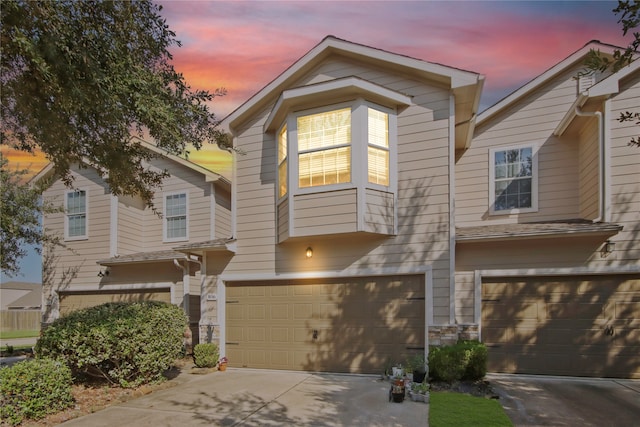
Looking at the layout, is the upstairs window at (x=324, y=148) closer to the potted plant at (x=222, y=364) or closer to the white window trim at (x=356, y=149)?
the white window trim at (x=356, y=149)

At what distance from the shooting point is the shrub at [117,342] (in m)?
7.38

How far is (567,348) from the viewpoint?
816cm

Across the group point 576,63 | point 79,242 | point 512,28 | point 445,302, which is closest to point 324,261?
point 445,302

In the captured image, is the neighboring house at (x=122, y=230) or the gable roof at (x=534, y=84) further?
the neighboring house at (x=122, y=230)

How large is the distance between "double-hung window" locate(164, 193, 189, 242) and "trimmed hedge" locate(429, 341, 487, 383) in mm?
9233

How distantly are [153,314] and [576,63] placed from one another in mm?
11540

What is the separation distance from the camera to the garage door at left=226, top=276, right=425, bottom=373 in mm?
8523

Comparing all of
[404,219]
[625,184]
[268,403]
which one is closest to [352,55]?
[404,219]

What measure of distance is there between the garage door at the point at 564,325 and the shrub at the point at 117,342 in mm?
6826

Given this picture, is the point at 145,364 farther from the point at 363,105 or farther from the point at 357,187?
the point at 363,105

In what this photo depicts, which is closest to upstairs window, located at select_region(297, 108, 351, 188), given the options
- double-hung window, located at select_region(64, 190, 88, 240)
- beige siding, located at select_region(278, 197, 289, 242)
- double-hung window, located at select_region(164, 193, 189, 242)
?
beige siding, located at select_region(278, 197, 289, 242)

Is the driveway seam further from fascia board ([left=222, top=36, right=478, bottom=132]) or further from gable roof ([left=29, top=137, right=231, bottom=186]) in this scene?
gable roof ([left=29, top=137, right=231, bottom=186])

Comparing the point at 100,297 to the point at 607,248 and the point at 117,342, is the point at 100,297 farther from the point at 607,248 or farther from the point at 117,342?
the point at 607,248

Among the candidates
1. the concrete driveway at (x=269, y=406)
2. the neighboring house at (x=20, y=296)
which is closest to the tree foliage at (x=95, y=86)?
the concrete driveway at (x=269, y=406)
